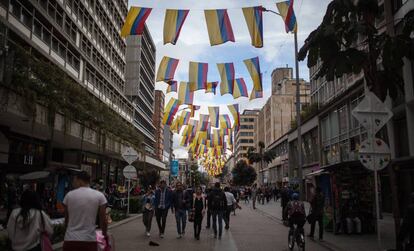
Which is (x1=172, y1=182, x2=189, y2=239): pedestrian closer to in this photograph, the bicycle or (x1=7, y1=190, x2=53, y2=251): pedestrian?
the bicycle

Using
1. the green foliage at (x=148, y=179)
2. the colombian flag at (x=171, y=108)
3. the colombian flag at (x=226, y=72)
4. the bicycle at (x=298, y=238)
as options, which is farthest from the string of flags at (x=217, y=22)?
the green foliage at (x=148, y=179)

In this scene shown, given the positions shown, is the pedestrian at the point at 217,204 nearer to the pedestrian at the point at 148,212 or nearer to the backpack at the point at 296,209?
the pedestrian at the point at 148,212

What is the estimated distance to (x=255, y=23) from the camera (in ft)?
53.1

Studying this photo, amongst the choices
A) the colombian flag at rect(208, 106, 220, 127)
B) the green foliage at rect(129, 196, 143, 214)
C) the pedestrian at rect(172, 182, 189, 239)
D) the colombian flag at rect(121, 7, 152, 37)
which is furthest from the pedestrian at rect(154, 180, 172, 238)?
the colombian flag at rect(208, 106, 220, 127)

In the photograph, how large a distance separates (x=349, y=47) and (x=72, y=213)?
592 cm

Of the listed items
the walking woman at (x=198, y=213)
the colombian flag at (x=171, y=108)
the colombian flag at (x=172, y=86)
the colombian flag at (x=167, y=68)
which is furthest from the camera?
the colombian flag at (x=171, y=108)

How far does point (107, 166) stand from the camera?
47.0 meters

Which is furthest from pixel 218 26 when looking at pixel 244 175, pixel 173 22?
pixel 244 175

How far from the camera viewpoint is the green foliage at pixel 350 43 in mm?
7816

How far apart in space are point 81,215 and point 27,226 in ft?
3.23

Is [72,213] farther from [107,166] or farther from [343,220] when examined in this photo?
[107,166]

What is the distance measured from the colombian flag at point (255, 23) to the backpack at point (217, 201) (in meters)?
6.23

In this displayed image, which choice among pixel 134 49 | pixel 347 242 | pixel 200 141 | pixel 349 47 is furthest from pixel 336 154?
pixel 134 49

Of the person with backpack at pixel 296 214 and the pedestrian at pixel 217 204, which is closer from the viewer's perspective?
the person with backpack at pixel 296 214
